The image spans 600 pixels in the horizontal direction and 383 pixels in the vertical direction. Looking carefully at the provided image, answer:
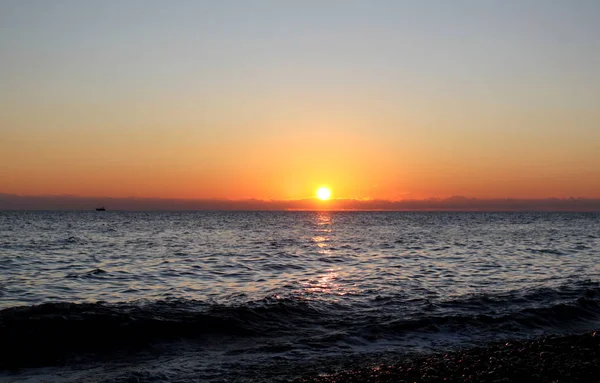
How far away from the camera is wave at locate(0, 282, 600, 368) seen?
1605cm

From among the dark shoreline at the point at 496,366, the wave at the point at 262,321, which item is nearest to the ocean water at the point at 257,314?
the wave at the point at 262,321

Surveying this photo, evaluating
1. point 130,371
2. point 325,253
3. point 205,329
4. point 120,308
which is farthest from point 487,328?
point 325,253

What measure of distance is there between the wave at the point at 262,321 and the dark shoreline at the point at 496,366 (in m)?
3.32

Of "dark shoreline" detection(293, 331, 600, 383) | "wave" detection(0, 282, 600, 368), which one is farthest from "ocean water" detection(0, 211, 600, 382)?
"dark shoreline" detection(293, 331, 600, 383)

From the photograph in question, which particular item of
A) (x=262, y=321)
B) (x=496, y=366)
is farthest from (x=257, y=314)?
(x=496, y=366)

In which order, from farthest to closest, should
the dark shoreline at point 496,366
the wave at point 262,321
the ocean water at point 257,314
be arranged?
the wave at point 262,321 < the ocean water at point 257,314 < the dark shoreline at point 496,366

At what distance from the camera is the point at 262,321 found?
18.8 meters

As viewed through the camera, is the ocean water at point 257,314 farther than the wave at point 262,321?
No

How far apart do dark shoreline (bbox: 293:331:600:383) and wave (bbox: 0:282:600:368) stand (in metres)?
3.32

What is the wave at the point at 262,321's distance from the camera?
1605cm

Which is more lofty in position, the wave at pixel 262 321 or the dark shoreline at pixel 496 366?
the dark shoreline at pixel 496 366

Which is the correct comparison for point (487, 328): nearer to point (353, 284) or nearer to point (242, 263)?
point (353, 284)

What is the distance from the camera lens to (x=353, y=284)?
27.4 meters

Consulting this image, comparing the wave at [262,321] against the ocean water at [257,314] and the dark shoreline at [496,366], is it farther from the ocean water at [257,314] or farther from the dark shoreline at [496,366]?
the dark shoreline at [496,366]
